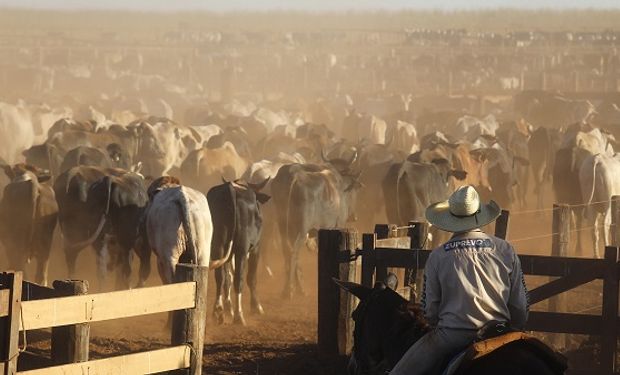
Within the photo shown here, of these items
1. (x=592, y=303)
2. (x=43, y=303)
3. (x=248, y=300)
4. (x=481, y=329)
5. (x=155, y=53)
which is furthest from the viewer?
(x=155, y=53)

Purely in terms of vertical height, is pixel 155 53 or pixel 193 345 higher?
pixel 155 53

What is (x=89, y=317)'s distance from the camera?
22.9ft

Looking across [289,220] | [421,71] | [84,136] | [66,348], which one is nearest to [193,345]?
[66,348]

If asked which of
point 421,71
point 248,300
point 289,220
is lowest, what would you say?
point 248,300

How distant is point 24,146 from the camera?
1258 inches

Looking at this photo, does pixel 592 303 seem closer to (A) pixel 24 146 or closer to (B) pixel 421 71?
(A) pixel 24 146

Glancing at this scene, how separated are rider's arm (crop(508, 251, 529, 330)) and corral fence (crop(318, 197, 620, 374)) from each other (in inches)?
99.0

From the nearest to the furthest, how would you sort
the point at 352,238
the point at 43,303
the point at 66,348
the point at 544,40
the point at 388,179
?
the point at 43,303, the point at 66,348, the point at 352,238, the point at 388,179, the point at 544,40

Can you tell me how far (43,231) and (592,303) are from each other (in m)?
7.49

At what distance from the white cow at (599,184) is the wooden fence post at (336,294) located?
36.0ft

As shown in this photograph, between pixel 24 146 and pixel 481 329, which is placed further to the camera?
pixel 24 146

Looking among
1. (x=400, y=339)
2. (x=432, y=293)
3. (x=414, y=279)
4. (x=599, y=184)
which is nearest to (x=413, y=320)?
(x=400, y=339)

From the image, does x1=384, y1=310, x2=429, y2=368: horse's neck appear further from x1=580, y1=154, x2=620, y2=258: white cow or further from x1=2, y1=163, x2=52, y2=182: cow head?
x1=580, y1=154, x2=620, y2=258: white cow

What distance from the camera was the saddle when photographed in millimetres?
5762
